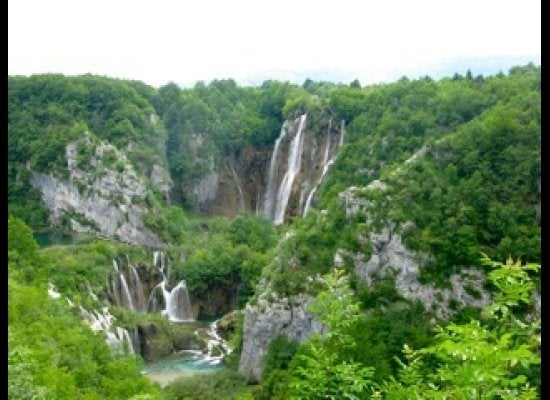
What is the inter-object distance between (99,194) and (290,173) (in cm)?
1638

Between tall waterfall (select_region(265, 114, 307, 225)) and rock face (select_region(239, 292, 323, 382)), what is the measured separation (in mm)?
24636

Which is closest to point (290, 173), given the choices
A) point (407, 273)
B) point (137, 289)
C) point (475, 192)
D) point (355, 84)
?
point (355, 84)

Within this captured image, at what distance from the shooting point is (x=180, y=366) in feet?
108

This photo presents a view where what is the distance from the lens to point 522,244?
28.4 m

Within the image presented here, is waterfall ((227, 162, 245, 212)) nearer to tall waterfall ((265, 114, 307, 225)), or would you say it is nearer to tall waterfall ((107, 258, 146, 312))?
tall waterfall ((265, 114, 307, 225))

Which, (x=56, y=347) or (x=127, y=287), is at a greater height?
(x=56, y=347)

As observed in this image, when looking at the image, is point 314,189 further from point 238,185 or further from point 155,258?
point 238,185

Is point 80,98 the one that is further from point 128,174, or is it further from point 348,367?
point 348,367

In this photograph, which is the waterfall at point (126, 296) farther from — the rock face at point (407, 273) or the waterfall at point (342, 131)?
the waterfall at point (342, 131)

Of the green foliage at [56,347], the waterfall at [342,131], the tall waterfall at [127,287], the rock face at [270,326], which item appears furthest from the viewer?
the waterfall at [342,131]

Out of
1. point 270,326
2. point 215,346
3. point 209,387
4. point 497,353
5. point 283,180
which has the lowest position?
point 215,346

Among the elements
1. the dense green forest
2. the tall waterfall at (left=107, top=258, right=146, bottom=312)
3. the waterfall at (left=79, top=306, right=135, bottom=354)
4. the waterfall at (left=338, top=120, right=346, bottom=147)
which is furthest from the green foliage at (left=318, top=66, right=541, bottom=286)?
the waterfall at (left=338, top=120, right=346, bottom=147)

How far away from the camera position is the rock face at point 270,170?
184 ft

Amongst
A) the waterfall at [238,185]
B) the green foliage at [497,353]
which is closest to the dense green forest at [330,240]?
the green foliage at [497,353]
